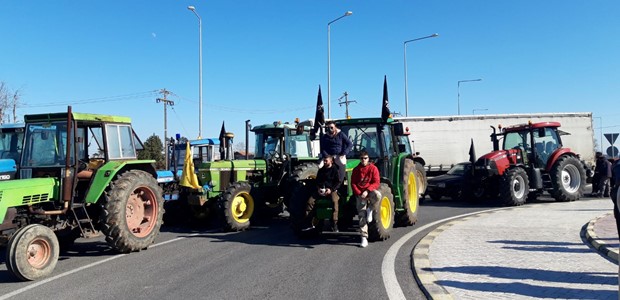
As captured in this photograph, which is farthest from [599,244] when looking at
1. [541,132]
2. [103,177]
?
[541,132]

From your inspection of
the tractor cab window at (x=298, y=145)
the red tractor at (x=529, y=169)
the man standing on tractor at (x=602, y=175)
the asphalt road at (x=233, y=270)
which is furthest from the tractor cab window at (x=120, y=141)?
the man standing on tractor at (x=602, y=175)

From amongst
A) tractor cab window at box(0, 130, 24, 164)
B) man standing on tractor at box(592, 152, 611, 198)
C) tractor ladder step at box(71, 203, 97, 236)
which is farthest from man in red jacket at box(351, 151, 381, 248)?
man standing on tractor at box(592, 152, 611, 198)

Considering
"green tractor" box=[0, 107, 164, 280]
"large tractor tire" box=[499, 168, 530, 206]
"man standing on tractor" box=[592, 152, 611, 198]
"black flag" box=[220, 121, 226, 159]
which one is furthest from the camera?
"man standing on tractor" box=[592, 152, 611, 198]

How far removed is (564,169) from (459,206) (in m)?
3.62

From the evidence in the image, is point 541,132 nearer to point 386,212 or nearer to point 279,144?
point 279,144

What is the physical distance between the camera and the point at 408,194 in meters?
10.7

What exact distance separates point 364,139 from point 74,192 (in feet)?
19.6

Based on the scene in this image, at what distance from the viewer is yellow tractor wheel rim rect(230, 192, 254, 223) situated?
1053 cm

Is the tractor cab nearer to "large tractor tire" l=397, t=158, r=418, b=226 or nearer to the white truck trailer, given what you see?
"large tractor tire" l=397, t=158, r=418, b=226

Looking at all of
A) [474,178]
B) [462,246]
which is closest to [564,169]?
[474,178]

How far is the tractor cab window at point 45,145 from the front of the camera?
793 cm

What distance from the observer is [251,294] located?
Result: 563 cm

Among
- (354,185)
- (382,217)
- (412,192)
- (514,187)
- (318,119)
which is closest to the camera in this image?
(354,185)

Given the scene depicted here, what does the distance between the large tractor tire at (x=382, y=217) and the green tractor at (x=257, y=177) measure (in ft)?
7.04
